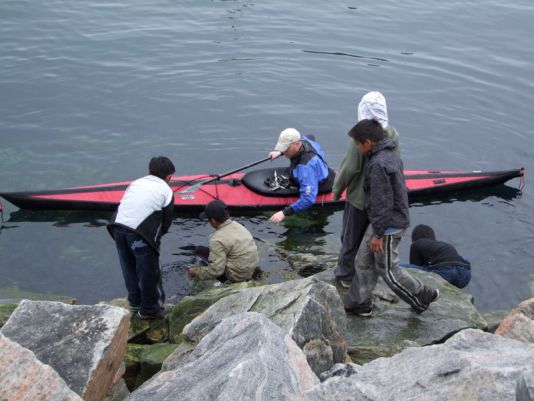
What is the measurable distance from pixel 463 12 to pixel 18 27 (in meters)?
14.2

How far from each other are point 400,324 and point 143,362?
265cm

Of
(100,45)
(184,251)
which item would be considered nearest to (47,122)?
(100,45)

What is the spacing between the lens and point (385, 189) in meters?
5.94

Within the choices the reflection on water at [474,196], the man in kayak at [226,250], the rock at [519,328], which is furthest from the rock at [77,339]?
the reflection on water at [474,196]

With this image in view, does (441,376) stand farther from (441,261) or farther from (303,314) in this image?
(441,261)

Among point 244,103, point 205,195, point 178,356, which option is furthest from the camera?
point 244,103

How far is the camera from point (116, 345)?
200 inches

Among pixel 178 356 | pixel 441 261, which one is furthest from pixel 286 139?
pixel 178 356

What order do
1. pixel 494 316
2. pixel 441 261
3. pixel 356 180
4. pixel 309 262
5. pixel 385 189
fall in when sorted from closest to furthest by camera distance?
pixel 385 189, pixel 356 180, pixel 441 261, pixel 494 316, pixel 309 262

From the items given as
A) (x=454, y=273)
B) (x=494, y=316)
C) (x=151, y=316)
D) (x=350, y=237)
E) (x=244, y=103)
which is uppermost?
(x=350, y=237)

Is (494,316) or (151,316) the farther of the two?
(494,316)

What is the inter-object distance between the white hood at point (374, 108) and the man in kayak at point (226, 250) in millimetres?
2124

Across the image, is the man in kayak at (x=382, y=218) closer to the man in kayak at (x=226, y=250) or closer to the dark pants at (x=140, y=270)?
the man in kayak at (x=226, y=250)

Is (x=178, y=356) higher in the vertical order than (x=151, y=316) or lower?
higher
